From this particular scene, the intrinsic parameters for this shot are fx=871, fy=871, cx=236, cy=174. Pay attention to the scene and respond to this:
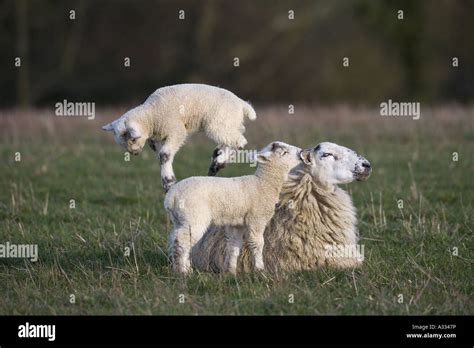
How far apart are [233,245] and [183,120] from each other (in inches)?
45.8

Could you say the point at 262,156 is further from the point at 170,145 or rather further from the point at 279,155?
the point at 170,145

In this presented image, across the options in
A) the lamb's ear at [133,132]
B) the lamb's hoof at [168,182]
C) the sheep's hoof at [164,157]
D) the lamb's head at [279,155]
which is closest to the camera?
the lamb's ear at [133,132]

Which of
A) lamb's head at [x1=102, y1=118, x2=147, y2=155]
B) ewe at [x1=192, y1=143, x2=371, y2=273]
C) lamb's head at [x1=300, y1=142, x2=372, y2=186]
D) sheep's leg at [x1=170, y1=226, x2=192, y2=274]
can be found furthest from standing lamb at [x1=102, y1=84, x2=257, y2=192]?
ewe at [x1=192, y1=143, x2=371, y2=273]

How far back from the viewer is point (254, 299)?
6414mm

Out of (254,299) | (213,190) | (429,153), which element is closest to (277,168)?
(213,190)

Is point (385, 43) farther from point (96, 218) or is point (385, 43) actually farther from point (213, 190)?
point (213, 190)

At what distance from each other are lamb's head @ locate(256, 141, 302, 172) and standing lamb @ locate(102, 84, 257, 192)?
0.97 ft

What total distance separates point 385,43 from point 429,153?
23579 millimetres

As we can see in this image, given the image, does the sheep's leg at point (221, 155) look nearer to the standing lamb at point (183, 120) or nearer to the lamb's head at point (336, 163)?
the standing lamb at point (183, 120)

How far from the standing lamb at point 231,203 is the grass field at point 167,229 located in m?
0.39

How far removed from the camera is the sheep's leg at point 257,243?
661 cm

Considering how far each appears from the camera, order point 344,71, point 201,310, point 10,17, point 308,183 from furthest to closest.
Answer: point 344,71 → point 10,17 → point 308,183 → point 201,310

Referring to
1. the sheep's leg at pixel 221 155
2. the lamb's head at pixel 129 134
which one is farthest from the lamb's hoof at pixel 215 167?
the lamb's head at pixel 129 134

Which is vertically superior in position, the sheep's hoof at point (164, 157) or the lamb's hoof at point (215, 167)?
the sheep's hoof at point (164, 157)
